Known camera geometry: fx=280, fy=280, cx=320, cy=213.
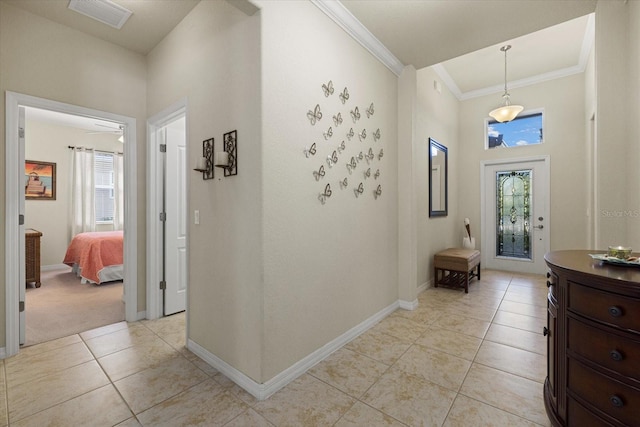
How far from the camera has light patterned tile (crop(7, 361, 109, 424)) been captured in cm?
175

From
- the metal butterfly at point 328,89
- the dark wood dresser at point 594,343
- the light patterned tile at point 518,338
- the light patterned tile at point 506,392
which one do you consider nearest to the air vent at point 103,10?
the metal butterfly at point 328,89

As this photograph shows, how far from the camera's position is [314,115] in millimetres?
2178

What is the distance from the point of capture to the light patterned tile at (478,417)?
5.21 feet

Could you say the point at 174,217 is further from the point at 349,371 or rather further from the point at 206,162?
the point at 349,371

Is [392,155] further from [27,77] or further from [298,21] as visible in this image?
[27,77]

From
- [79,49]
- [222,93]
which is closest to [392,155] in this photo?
[222,93]

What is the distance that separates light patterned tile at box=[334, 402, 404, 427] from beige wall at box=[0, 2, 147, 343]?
2.59 meters

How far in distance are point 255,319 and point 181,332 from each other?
1.43m

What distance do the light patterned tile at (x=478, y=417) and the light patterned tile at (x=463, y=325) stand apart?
1.07 m

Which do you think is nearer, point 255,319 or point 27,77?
point 255,319

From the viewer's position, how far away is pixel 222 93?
2115mm

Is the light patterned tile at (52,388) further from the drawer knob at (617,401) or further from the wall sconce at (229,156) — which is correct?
the drawer knob at (617,401)

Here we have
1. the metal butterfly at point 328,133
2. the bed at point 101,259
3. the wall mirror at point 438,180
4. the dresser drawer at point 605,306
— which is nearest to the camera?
the dresser drawer at point 605,306

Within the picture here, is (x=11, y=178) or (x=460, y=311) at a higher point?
(x=11, y=178)
